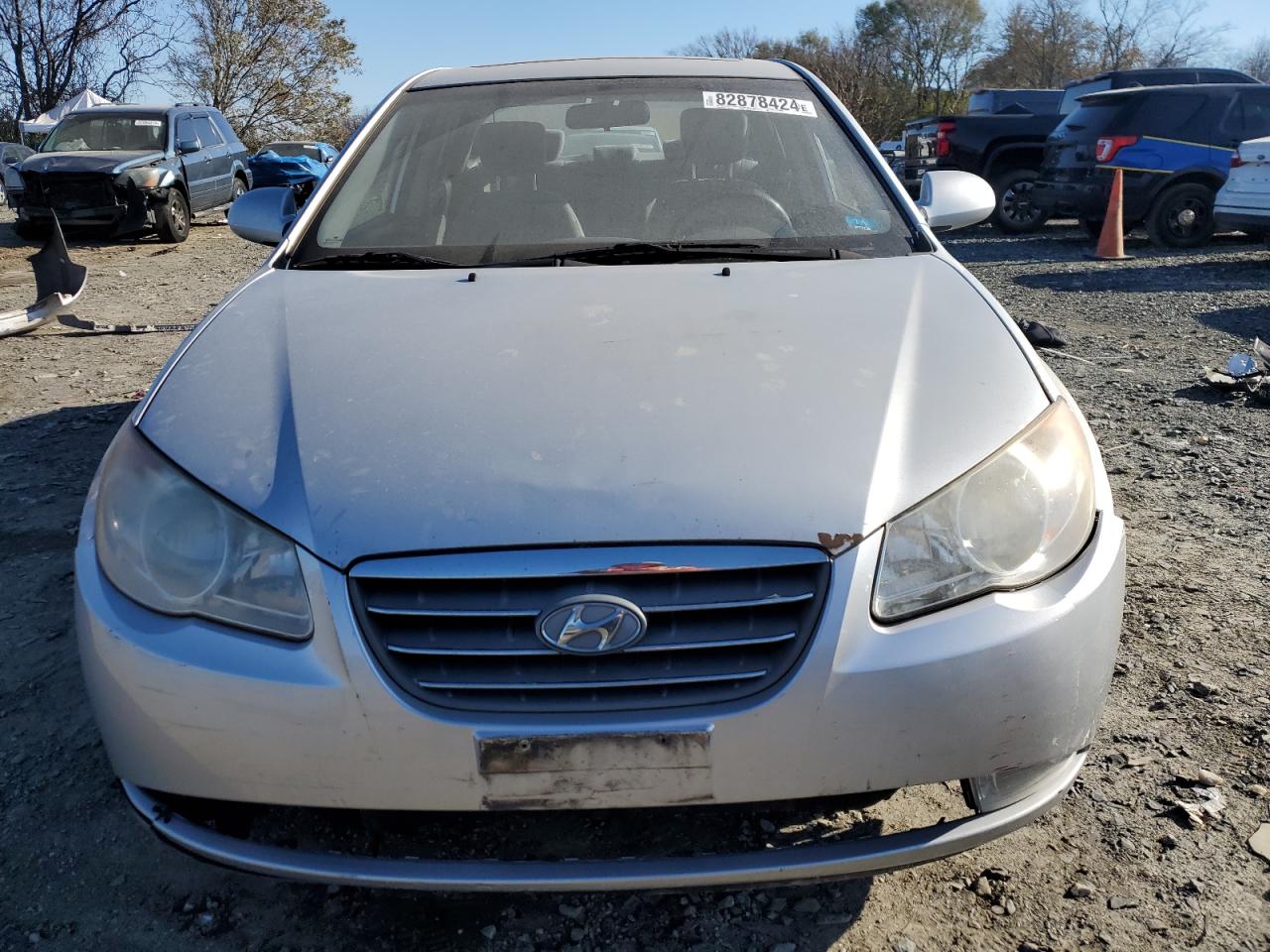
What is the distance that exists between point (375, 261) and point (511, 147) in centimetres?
64

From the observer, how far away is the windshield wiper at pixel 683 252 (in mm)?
2680

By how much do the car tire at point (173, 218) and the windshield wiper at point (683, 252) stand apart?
1337 centimetres

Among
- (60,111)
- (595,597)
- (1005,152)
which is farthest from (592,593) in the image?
(60,111)

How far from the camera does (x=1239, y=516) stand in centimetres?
380

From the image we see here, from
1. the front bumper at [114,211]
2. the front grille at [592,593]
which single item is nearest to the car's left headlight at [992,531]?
the front grille at [592,593]

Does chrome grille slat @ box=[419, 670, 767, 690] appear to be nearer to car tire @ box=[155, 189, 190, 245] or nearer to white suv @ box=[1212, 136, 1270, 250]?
white suv @ box=[1212, 136, 1270, 250]

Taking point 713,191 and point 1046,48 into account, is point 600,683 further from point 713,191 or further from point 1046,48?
point 1046,48

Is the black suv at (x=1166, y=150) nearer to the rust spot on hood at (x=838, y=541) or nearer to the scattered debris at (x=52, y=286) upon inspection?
the scattered debris at (x=52, y=286)

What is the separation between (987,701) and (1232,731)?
4.05 feet

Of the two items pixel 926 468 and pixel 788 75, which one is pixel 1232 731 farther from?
Answer: pixel 788 75

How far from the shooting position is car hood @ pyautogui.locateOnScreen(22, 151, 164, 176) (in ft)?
44.9

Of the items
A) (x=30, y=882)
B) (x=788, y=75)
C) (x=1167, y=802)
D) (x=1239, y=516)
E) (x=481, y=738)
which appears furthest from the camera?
(x=1239, y=516)

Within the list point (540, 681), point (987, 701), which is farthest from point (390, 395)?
point (987, 701)

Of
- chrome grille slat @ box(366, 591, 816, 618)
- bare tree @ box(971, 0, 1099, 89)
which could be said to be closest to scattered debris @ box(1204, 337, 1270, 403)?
chrome grille slat @ box(366, 591, 816, 618)
